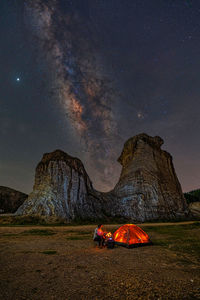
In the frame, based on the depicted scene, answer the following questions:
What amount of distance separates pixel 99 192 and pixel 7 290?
114 feet

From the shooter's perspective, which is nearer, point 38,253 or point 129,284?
point 129,284

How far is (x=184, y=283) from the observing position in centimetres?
440

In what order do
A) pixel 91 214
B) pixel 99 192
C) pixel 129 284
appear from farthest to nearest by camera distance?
pixel 99 192 < pixel 91 214 < pixel 129 284

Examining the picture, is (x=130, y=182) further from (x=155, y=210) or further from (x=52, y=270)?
(x=52, y=270)

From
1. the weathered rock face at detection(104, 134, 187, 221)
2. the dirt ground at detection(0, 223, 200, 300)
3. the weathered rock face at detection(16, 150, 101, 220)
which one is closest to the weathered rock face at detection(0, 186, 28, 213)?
the weathered rock face at detection(16, 150, 101, 220)

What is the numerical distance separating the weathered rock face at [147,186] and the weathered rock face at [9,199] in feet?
85.2

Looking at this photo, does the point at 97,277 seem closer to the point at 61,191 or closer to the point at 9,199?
the point at 61,191

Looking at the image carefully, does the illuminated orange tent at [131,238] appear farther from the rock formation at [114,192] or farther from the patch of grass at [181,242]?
the rock formation at [114,192]

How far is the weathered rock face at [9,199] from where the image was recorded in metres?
40.9

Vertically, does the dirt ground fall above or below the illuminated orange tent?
below

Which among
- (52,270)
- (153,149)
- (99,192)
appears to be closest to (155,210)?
(99,192)

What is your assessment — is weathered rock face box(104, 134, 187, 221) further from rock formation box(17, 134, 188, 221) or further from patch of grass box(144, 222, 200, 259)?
patch of grass box(144, 222, 200, 259)

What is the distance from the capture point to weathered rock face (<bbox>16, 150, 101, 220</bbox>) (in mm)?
26903

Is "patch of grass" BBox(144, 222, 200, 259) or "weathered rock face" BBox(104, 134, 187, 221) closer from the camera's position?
"patch of grass" BBox(144, 222, 200, 259)
